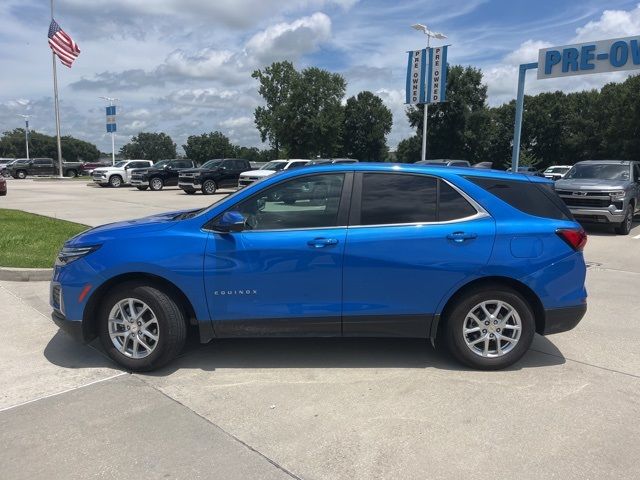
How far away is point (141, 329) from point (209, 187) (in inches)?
901

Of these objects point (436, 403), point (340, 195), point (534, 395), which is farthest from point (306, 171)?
point (534, 395)

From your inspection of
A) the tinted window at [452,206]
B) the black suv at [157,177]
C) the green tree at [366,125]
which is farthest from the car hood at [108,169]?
the green tree at [366,125]

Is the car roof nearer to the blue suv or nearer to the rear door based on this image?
the blue suv

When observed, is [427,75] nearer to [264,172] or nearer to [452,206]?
[264,172]

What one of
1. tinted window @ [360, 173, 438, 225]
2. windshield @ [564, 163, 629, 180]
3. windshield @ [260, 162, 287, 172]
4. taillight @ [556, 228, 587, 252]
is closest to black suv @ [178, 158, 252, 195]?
windshield @ [260, 162, 287, 172]

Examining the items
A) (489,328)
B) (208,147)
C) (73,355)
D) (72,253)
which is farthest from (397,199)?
(208,147)

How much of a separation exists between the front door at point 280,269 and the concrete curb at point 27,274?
4296 mm

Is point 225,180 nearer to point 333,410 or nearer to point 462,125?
point 333,410

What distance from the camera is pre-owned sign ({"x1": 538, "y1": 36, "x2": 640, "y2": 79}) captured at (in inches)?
623

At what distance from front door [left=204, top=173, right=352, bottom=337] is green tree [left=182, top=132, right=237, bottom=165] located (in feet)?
406

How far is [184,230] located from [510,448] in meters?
2.77

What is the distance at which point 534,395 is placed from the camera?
12.6ft

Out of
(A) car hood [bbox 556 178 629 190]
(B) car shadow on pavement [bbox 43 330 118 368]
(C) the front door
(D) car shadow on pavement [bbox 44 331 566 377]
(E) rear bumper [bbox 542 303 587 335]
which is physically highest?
(A) car hood [bbox 556 178 629 190]

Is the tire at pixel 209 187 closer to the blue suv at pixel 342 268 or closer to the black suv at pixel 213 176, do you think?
the black suv at pixel 213 176
